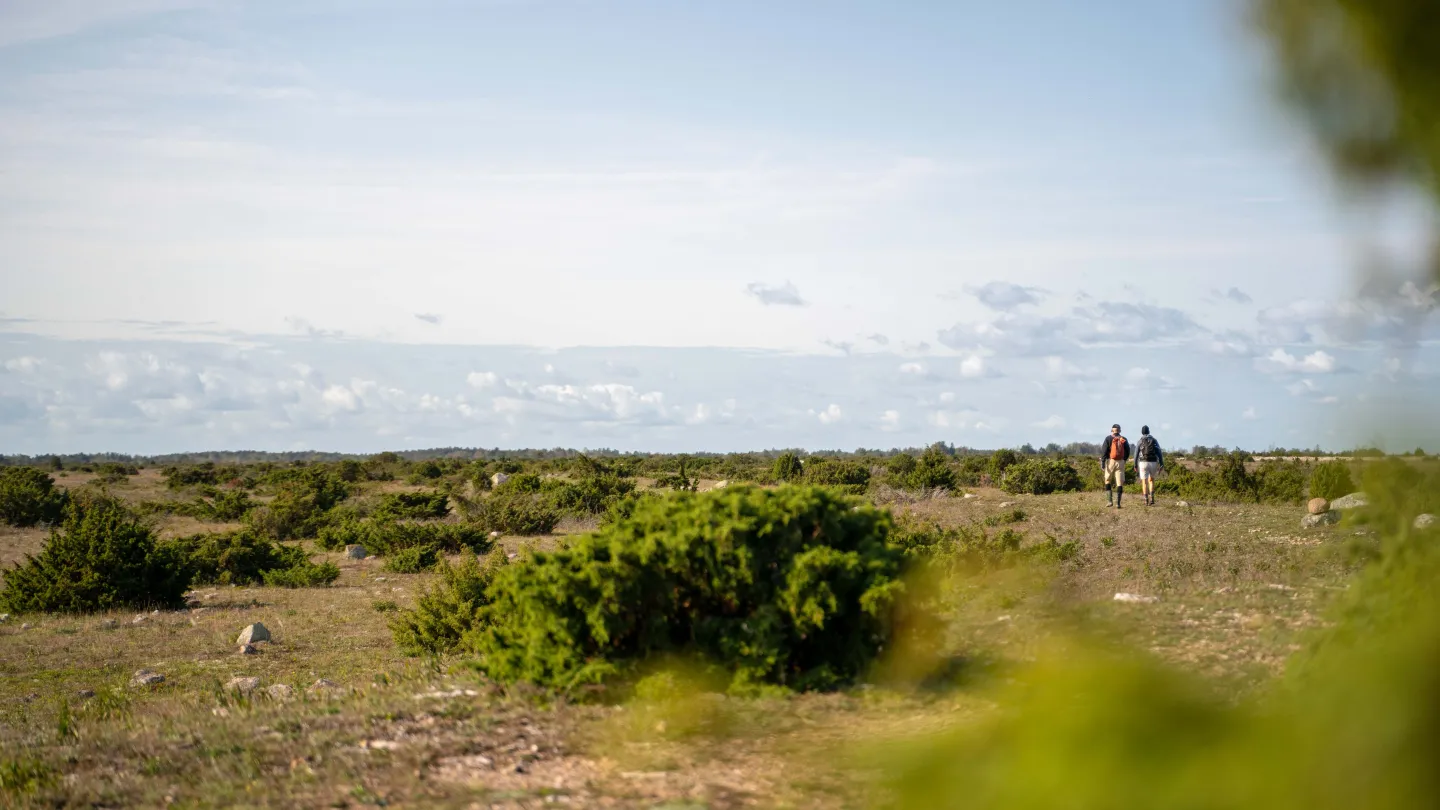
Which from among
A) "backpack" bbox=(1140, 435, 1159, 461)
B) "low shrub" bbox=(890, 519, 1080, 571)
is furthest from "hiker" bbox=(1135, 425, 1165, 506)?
"low shrub" bbox=(890, 519, 1080, 571)

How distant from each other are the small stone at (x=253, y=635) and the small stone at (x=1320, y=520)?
52.6 feet

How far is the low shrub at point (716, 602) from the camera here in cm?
689

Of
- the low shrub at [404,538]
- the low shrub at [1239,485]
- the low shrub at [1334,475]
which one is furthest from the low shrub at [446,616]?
the low shrub at [1239,485]

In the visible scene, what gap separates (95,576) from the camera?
62.2 ft

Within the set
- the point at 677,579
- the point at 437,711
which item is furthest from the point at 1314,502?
the point at 437,711

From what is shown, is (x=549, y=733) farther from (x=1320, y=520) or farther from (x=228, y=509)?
(x=228, y=509)

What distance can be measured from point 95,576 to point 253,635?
18.9ft

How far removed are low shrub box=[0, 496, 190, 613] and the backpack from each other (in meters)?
19.8

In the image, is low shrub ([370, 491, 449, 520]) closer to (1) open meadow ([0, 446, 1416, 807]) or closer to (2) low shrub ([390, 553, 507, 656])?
(2) low shrub ([390, 553, 507, 656])

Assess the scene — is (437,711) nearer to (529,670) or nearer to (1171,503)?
(529,670)

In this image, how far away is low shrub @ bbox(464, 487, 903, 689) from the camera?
689 centimetres

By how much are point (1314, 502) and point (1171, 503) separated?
4.16m

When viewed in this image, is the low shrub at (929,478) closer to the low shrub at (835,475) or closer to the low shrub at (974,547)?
the low shrub at (835,475)

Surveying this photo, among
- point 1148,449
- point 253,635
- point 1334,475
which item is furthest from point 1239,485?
point 1334,475
